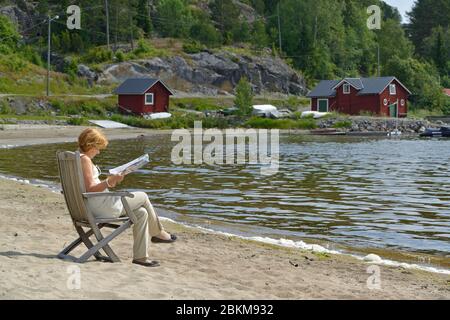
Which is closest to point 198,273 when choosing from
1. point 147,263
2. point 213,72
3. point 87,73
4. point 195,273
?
point 195,273

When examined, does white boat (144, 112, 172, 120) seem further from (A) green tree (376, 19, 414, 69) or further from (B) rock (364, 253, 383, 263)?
(B) rock (364, 253, 383, 263)

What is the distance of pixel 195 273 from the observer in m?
8.42

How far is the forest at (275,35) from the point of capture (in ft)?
322

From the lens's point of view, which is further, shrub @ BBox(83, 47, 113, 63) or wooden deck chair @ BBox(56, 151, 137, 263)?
shrub @ BBox(83, 47, 113, 63)

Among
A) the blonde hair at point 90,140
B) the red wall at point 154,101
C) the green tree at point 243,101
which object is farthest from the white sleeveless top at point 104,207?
the green tree at point 243,101

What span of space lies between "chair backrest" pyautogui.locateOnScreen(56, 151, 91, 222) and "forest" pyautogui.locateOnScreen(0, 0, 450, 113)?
76617mm

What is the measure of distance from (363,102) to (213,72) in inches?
805

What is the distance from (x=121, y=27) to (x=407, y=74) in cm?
4046

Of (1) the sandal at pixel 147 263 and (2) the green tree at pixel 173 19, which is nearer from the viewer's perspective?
(1) the sandal at pixel 147 263

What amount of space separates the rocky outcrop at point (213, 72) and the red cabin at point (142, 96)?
10737 millimetres

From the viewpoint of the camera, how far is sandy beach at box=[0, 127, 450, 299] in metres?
7.21

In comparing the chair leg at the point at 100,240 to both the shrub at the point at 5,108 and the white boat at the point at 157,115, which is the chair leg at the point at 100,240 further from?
the white boat at the point at 157,115

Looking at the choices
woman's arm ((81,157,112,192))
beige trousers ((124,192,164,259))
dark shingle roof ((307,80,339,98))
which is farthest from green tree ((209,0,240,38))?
woman's arm ((81,157,112,192))

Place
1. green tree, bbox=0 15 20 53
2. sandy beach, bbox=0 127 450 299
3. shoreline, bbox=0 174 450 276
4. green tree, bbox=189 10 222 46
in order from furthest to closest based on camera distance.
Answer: green tree, bbox=189 10 222 46, green tree, bbox=0 15 20 53, shoreline, bbox=0 174 450 276, sandy beach, bbox=0 127 450 299
